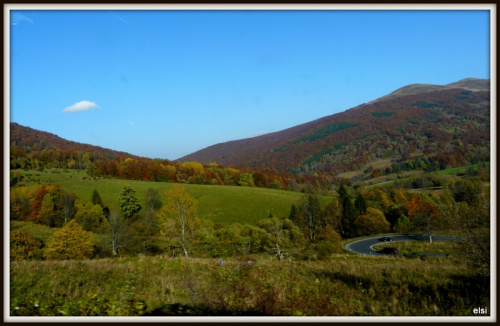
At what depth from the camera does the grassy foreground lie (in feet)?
19.1

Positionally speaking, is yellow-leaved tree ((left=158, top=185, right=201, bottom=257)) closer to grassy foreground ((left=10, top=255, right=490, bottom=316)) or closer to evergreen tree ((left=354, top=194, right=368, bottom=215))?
grassy foreground ((left=10, top=255, right=490, bottom=316))

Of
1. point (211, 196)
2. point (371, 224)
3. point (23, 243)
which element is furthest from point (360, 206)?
point (23, 243)

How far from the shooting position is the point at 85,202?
62.2 meters

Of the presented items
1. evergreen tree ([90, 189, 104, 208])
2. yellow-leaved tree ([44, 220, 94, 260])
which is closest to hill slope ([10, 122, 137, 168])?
yellow-leaved tree ([44, 220, 94, 260])

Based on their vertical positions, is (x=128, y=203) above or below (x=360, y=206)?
above

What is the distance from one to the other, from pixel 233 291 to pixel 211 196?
242ft

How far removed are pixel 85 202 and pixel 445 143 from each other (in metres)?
167

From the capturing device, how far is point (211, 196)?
79.5 metres

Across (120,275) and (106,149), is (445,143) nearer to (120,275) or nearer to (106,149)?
(106,149)

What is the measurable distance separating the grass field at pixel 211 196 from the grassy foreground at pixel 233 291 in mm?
55513

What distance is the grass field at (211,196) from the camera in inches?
2598

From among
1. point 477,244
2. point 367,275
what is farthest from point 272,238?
point 477,244

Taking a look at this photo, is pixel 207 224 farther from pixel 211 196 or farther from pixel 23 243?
pixel 211 196

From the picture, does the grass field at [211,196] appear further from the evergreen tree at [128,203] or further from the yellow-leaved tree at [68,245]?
the yellow-leaved tree at [68,245]
